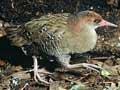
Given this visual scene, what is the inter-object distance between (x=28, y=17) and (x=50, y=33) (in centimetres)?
158

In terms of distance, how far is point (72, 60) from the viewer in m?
8.67

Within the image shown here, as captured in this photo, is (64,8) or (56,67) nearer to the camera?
(56,67)

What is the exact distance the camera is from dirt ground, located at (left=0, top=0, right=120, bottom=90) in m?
8.23

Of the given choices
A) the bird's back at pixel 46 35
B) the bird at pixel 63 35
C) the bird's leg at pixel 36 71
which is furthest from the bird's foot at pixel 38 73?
the bird's back at pixel 46 35

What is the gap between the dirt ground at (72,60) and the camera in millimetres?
8234

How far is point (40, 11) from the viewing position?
378 inches

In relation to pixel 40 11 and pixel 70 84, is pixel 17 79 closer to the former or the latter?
pixel 70 84

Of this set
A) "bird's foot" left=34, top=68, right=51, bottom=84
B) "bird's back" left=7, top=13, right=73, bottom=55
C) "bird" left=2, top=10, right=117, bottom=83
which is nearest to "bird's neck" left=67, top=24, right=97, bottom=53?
"bird" left=2, top=10, right=117, bottom=83

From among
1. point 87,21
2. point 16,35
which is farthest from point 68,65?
point 16,35

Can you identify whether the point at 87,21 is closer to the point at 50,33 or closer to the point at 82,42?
the point at 82,42

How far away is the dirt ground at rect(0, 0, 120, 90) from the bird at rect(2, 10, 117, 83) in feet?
1.09

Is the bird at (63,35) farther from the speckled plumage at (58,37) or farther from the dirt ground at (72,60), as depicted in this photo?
the dirt ground at (72,60)

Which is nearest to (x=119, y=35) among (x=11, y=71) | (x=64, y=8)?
(x=64, y=8)

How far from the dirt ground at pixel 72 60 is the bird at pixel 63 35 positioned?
33 cm
